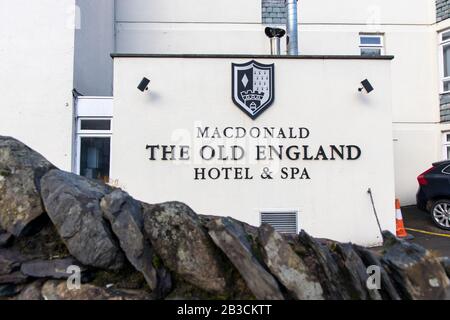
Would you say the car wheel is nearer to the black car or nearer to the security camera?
the black car

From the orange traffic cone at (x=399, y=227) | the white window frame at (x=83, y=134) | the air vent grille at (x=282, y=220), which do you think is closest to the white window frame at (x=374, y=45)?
the orange traffic cone at (x=399, y=227)

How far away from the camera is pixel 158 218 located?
10.3 feet

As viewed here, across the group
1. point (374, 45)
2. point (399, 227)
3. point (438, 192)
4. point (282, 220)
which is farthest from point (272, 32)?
point (399, 227)

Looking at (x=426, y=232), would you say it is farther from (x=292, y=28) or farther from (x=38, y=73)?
(x=38, y=73)

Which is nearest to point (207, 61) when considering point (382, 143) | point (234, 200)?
point (234, 200)

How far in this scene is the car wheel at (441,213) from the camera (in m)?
7.46

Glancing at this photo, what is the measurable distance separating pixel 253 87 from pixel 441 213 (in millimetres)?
4870

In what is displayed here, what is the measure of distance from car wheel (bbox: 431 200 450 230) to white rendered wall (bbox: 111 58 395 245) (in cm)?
137

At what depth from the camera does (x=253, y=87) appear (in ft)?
23.4

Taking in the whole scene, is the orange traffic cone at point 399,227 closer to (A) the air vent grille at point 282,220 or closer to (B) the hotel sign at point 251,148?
(B) the hotel sign at point 251,148

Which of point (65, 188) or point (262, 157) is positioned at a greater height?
point (262, 157)

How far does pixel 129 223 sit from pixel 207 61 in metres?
4.90

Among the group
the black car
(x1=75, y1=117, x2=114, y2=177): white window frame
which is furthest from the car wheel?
(x1=75, y1=117, x2=114, y2=177): white window frame
